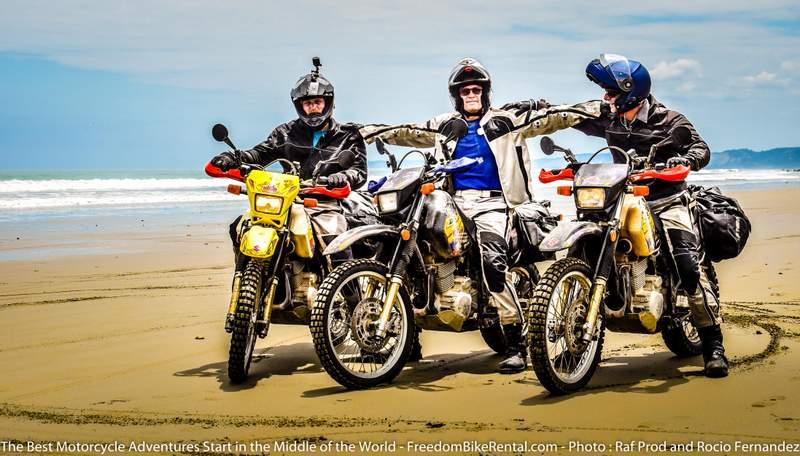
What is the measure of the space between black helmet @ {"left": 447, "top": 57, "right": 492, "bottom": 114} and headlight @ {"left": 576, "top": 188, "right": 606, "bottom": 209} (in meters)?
1.41

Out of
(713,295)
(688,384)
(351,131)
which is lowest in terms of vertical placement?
(688,384)

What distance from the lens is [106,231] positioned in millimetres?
19031

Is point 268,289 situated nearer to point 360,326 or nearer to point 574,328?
point 360,326

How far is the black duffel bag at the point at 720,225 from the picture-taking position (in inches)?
275

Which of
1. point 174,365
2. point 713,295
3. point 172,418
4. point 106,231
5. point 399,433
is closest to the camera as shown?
point 399,433

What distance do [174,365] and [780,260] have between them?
7.37 m

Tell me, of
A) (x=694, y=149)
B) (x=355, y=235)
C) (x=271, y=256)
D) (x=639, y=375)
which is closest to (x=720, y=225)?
(x=694, y=149)

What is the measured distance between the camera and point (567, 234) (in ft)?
19.9

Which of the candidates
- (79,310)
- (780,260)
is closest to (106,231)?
(79,310)

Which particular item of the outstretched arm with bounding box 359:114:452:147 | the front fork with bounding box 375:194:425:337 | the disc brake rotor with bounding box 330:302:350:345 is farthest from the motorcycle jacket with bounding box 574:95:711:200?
the disc brake rotor with bounding box 330:302:350:345

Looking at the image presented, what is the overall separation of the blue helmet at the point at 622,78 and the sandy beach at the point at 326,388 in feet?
5.45

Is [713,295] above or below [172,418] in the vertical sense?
above

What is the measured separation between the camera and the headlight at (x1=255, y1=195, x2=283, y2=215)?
6758mm

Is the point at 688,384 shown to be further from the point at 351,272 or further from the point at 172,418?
the point at 172,418
